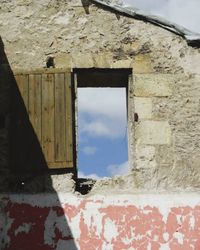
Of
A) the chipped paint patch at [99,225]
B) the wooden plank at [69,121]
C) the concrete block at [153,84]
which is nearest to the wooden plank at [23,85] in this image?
the wooden plank at [69,121]

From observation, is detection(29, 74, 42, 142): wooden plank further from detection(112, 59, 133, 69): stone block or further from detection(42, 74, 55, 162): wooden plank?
detection(112, 59, 133, 69): stone block

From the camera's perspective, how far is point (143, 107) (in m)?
6.27

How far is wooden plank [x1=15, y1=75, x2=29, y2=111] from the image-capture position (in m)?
6.22

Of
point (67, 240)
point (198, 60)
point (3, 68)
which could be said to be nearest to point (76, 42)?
point (3, 68)

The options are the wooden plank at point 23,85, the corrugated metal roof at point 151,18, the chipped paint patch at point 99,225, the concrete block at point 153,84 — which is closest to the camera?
the chipped paint patch at point 99,225

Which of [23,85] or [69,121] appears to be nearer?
[69,121]

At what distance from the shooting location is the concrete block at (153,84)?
20.7ft

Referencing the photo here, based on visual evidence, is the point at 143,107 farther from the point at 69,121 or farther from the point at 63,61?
the point at 63,61

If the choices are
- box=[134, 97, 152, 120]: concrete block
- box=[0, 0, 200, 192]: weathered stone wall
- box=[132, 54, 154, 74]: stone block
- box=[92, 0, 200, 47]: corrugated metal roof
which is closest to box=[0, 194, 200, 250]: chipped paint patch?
box=[0, 0, 200, 192]: weathered stone wall

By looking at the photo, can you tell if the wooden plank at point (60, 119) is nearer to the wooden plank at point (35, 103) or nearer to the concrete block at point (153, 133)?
the wooden plank at point (35, 103)

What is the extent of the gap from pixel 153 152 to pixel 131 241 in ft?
3.51

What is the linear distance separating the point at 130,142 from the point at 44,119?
3.53 feet

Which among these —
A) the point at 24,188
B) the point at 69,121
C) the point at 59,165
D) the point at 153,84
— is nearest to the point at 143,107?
the point at 153,84

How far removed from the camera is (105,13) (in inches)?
260
